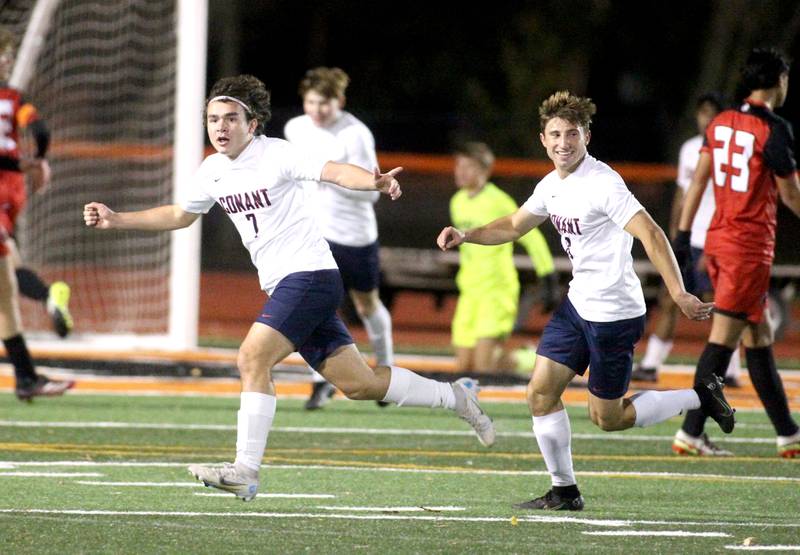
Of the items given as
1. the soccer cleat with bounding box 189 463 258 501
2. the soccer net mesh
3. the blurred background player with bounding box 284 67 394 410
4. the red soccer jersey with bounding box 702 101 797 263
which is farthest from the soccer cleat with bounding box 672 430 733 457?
the soccer net mesh

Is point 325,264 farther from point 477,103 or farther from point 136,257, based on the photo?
point 477,103

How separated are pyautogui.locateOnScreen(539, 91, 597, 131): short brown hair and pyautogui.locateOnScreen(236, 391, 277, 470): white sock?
1735mm

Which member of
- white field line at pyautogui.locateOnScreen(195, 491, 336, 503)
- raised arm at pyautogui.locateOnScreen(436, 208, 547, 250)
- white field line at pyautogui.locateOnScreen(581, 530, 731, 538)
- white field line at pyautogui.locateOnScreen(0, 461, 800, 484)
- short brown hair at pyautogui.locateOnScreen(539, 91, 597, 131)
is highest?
short brown hair at pyautogui.locateOnScreen(539, 91, 597, 131)

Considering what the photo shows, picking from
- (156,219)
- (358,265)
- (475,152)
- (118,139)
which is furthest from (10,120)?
(118,139)

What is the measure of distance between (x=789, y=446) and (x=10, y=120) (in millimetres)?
5728

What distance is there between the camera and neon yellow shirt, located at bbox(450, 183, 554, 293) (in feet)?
42.7

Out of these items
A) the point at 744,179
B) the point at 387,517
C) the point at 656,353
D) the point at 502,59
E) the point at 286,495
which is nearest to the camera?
the point at 387,517

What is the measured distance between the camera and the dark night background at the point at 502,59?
29.6 meters

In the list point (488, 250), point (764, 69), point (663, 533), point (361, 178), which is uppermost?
point (764, 69)

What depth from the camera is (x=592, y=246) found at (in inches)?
299

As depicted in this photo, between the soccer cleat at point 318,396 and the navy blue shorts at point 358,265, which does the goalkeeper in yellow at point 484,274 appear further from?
the soccer cleat at point 318,396

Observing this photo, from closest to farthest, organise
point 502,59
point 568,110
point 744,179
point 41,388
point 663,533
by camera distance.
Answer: point 663,533 → point 568,110 → point 744,179 → point 41,388 → point 502,59

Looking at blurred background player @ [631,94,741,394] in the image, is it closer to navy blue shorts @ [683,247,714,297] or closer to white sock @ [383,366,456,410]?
navy blue shorts @ [683,247,714,297]

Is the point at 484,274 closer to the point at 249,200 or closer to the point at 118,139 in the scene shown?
the point at 249,200
